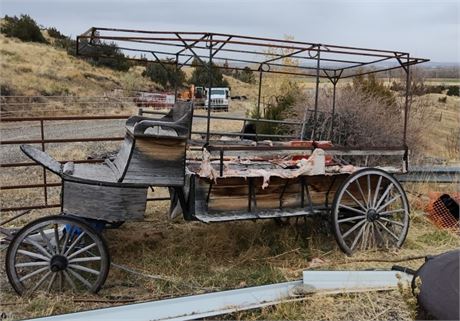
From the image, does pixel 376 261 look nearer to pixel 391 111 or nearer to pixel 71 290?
pixel 71 290

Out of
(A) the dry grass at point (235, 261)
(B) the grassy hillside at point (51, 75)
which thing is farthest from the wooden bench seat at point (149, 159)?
(B) the grassy hillside at point (51, 75)

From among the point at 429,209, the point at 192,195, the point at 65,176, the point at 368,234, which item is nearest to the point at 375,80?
the point at 429,209

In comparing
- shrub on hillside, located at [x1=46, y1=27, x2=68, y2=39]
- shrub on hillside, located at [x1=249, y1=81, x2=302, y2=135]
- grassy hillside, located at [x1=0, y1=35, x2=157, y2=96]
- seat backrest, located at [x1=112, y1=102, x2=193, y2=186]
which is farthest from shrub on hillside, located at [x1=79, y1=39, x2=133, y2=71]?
shrub on hillside, located at [x1=46, y1=27, x2=68, y2=39]

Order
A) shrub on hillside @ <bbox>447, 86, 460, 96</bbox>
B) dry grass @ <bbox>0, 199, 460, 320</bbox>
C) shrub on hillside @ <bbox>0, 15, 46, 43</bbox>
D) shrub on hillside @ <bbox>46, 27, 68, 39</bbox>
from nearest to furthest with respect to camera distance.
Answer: dry grass @ <bbox>0, 199, 460, 320</bbox> < shrub on hillside @ <bbox>447, 86, 460, 96</bbox> < shrub on hillside @ <bbox>0, 15, 46, 43</bbox> < shrub on hillside @ <bbox>46, 27, 68, 39</bbox>

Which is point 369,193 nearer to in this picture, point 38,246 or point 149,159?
point 149,159

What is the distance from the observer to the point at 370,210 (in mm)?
5910

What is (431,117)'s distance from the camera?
46.5 feet

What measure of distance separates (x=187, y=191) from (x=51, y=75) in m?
29.3

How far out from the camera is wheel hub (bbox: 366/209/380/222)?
5.89m

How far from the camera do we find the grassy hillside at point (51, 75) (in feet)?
91.5

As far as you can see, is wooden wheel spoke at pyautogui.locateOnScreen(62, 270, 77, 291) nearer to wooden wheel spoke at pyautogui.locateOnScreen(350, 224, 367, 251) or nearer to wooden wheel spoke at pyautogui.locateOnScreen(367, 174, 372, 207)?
wooden wheel spoke at pyautogui.locateOnScreen(350, 224, 367, 251)

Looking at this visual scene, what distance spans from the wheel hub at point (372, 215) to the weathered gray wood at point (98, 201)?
276cm

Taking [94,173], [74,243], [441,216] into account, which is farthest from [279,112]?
[74,243]

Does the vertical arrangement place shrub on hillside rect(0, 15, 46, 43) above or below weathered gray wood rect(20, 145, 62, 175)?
above
